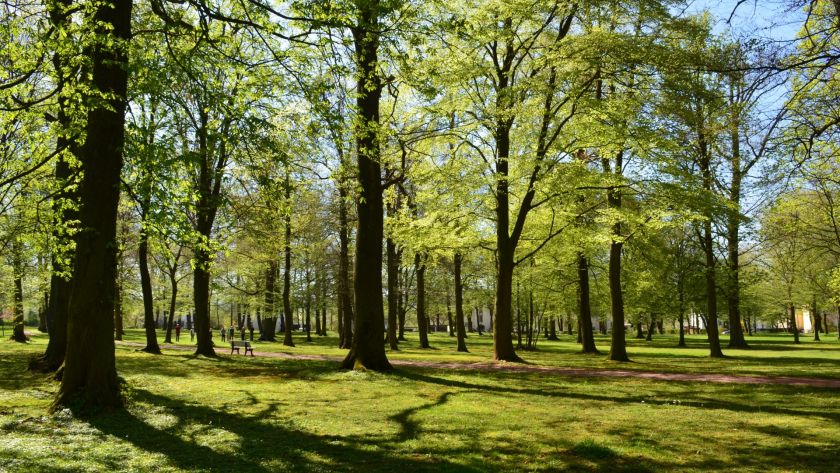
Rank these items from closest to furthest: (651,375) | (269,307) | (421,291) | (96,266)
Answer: (96,266) → (651,375) → (421,291) → (269,307)

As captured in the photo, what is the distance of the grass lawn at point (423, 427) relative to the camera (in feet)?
20.4

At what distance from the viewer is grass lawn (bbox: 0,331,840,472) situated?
6.21 metres

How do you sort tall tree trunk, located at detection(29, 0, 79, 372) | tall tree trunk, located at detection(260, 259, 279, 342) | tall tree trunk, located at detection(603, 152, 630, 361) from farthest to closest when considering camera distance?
1. tall tree trunk, located at detection(260, 259, 279, 342)
2. tall tree trunk, located at detection(603, 152, 630, 361)
3. tall tree trunk, located at detection(29, 0, 79, 372)

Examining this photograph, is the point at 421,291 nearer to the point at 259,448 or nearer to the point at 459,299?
the point at 459,299

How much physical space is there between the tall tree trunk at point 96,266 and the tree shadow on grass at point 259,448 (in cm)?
77

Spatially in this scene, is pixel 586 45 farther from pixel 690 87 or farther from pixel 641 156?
pixel 641 156

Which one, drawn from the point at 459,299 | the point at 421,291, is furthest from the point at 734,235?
the point at 421,291

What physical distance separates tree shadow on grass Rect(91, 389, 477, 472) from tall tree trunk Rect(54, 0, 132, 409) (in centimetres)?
77

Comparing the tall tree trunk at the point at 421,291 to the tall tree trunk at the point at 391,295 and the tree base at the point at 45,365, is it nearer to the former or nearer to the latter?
the tall tree trunk at the point at 391,295

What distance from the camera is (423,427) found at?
818 centimetres

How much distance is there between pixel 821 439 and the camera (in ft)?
24.1

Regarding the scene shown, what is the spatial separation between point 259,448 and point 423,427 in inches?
98.9

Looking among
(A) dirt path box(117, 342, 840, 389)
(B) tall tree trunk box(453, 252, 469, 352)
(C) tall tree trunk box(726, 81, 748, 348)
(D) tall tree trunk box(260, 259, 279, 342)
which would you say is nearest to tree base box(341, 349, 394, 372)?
(A) dirt path box(117, 342, 840, 389)

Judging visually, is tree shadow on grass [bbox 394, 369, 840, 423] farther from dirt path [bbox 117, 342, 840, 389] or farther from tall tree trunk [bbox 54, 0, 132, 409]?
tall tree trunk [bbox 54, 0, 132, 409]
